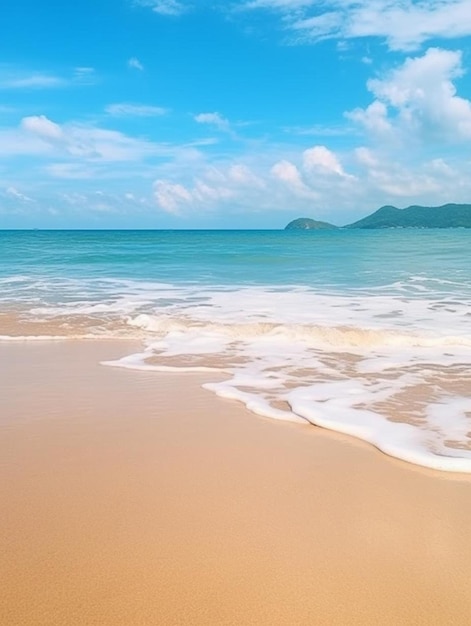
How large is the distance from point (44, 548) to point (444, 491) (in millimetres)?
2474

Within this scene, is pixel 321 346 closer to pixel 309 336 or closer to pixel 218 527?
pixel 309 336

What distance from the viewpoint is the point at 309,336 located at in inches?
382

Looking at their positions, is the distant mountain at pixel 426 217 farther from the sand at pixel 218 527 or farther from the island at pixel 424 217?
the sand at pixel 218 527

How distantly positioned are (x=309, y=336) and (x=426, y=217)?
16940cm

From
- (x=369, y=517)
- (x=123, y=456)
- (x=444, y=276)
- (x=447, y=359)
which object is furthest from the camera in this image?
(x=444, y=276)

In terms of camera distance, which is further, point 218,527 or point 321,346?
point 321,346

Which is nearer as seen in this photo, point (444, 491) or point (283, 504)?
point (283, 504)

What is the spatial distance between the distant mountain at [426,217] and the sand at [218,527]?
164111 millimetres

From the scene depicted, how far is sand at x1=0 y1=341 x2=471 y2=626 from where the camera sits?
259cm

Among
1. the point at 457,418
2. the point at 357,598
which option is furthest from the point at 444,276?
the point at 357,598

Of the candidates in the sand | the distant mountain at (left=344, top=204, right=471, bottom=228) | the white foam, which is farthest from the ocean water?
the distant mountain at (left=344, top=204, right=471, bottom=228)

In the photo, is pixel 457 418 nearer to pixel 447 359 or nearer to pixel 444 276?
pixel 447 359

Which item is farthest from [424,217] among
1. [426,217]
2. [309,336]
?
[309,336]

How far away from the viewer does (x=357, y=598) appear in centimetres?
263
